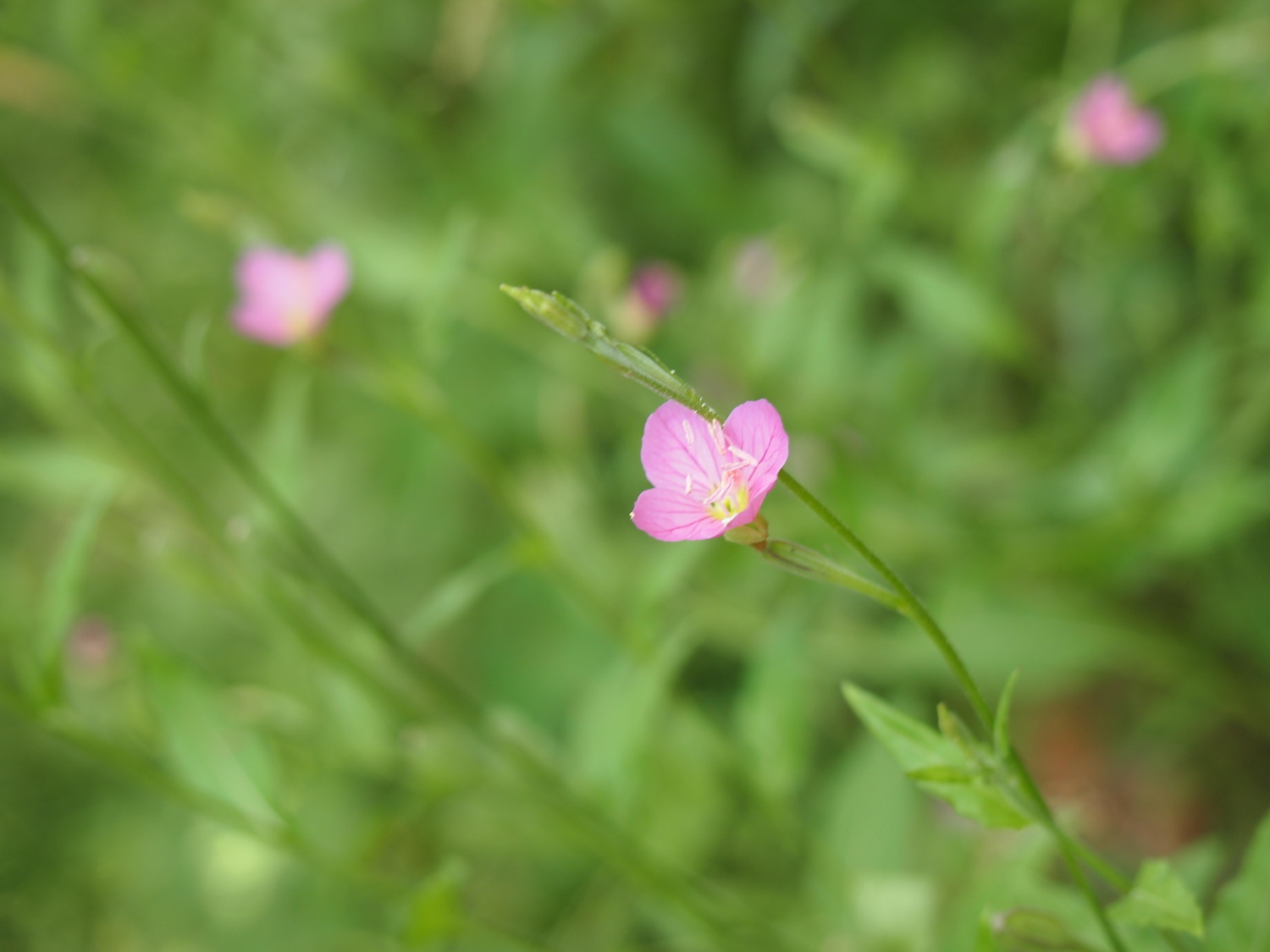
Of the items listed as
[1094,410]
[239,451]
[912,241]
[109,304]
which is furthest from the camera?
[912,241]

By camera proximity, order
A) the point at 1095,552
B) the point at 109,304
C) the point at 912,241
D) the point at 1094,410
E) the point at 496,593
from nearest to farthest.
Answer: the point at 109,304
the point at 1095,552
the point at 1094,410
the point at 912,241
the point at 496,593

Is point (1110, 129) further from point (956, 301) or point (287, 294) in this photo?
point (287, 294)

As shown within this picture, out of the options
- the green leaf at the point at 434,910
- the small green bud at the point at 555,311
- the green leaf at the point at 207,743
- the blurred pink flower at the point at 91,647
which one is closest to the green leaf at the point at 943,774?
the small green bud at the point at 555,311

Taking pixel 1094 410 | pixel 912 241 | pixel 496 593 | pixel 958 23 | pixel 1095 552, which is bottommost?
pixel 496 593

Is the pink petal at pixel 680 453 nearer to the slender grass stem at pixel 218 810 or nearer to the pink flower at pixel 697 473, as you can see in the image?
the pink flower at pixel 697 473

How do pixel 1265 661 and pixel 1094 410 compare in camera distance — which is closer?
pixel 1265 661

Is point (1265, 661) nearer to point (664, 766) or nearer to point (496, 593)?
point (664, 766)

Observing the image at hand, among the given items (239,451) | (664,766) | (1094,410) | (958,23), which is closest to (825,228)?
(958,23)
